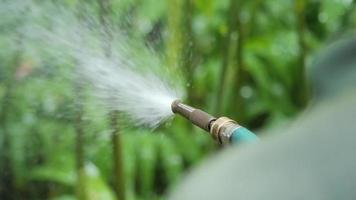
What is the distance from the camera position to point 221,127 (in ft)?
1.57

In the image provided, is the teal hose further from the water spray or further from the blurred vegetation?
the blurred vegetation

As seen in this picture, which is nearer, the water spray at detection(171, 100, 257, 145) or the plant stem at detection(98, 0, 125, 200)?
the water spray at detection(171, 100, 257, 145)

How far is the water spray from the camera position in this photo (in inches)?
17.0

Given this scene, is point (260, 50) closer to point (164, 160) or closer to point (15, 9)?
point (164, 160)

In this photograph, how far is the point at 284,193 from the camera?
4.8 inches

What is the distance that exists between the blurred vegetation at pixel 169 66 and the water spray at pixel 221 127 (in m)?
0.30

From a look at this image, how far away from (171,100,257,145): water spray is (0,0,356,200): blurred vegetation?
30 centimetres

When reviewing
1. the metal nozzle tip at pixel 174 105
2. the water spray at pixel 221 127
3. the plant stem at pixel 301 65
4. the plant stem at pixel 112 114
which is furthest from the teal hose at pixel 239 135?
the plant stem at pixel 301 65

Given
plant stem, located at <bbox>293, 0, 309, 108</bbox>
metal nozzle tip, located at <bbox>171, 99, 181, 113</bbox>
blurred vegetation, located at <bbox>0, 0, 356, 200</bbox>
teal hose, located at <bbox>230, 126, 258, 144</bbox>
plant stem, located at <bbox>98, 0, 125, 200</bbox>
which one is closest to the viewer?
teal hose, located at <bbox>230, 126, 258, 144</bbox>

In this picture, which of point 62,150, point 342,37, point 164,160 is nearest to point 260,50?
point 164,160

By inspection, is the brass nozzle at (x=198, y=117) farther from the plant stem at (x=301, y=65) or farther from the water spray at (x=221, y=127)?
the plant stem at (x=301, y=65)

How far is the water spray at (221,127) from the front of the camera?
431mm

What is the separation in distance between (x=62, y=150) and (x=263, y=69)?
0.39 m

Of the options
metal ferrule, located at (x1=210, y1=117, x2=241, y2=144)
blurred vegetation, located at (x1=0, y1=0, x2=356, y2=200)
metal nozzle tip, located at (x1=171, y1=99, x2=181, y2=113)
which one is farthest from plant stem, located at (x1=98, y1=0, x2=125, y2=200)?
metal ferrule, located at (x1=210, y1=117, x2=241, y2=144)
